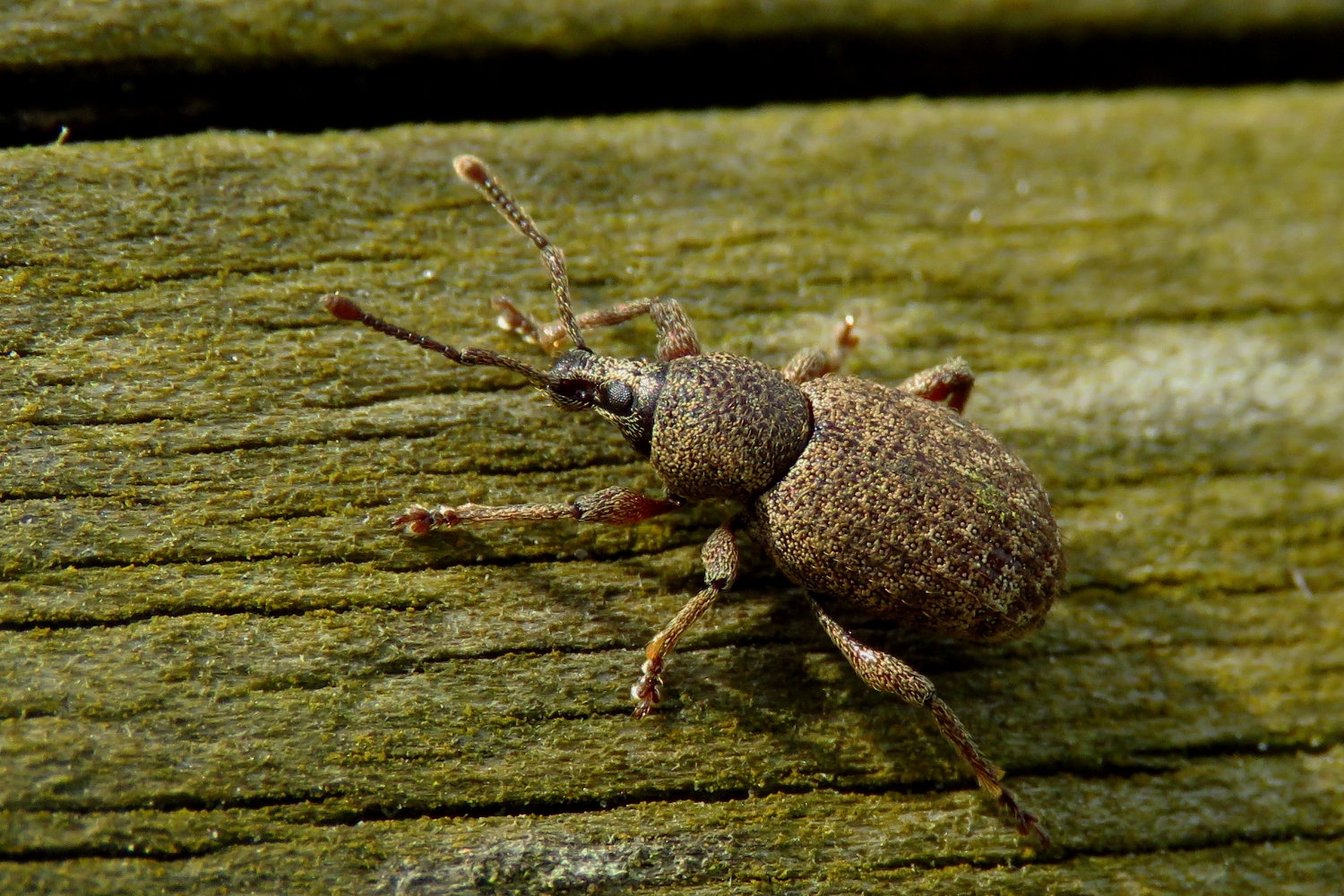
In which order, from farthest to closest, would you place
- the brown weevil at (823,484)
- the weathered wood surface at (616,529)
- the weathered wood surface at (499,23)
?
the weathered wood surface at (499,23)
the brown weevil at (823,484)
the weathered wood surface at (616,529)

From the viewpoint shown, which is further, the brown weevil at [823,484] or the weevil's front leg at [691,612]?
the brown weevil at [823,484]

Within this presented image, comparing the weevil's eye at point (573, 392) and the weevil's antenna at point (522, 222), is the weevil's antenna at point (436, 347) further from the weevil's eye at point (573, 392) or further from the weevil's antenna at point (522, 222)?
the weevil's antenna at point (522, 222)

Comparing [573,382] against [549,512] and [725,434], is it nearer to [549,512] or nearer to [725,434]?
[549,512]

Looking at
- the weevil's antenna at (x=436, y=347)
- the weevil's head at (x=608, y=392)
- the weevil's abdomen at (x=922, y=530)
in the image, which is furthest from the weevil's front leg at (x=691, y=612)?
the weevil's antenna at (x=436, y=347)

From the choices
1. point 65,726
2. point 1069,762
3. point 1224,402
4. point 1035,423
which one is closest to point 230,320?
point 65,726

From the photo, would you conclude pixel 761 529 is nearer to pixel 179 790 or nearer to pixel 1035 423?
pixel 1035 423

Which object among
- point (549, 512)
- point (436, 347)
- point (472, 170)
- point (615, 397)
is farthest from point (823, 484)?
point (472, 170)

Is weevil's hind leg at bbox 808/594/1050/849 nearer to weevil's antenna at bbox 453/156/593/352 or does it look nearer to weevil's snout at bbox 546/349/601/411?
weevil's snout at bbox 546/349/601/411

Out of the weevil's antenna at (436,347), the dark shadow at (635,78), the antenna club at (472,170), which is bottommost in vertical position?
the weevil's antenna at (436,347)
